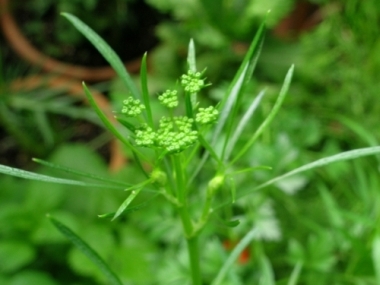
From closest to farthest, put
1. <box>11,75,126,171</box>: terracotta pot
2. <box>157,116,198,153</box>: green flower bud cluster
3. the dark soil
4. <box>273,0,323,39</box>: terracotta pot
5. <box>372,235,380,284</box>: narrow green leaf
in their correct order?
<box>157,116,198,153</box>: green flower bud cluster < <box>372,235,380,284</box>: narrow green leaf < <box>11,75,126,171</box>: terracotta pot < <box>273,0,323,39</box>: terracotta pot < the dark soil

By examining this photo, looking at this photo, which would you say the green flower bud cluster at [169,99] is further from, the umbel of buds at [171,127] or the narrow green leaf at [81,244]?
the narrow green leaf at [81,244]

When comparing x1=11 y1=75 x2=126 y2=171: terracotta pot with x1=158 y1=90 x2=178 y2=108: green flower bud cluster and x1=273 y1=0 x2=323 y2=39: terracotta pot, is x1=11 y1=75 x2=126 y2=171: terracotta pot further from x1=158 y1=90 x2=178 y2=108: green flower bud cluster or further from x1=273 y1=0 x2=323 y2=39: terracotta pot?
x1=158 y1=90 x2=178 y2=108: green flower bud cluster

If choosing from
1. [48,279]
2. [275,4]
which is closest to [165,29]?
[275,4]

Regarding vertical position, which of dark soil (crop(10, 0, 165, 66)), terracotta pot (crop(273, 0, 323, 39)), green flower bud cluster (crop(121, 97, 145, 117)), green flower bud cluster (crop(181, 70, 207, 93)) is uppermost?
terracotta pot (crop(273, 0, 323, 39))

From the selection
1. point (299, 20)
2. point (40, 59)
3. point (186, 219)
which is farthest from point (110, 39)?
point (186, 219)

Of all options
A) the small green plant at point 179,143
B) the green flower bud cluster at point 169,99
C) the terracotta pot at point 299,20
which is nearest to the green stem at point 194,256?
the small green plant at point 179,143

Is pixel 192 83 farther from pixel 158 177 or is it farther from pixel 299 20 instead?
pixel 299 20

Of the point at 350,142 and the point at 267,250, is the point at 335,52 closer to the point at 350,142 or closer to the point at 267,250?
the point at 350,142

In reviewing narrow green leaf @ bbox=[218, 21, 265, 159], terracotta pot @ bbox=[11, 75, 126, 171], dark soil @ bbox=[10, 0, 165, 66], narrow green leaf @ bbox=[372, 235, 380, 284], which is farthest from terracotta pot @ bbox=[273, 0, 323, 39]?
narrow green leaf @ bbox=[218, 21, 265, 159]
